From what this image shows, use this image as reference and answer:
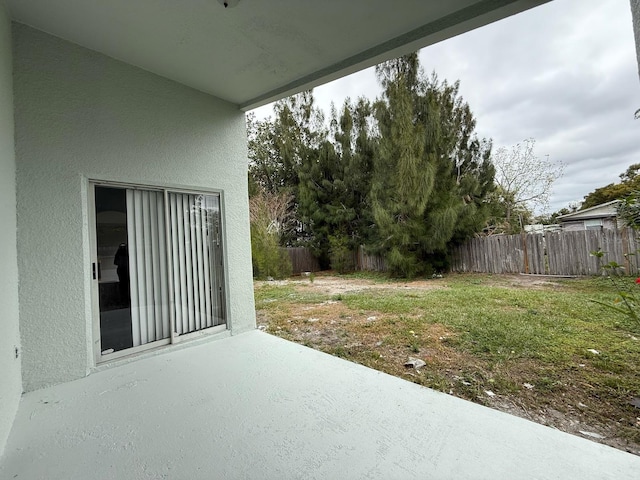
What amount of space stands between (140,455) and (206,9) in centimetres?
286

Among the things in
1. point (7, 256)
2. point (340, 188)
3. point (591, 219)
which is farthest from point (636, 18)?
point (340, 188)

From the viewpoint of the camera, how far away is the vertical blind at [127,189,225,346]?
2.89 m

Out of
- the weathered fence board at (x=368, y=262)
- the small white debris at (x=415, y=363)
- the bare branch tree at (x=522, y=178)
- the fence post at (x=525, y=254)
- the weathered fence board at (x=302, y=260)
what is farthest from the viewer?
the weathered fence board at (x=302, y=260)

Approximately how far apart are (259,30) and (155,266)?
248 cm

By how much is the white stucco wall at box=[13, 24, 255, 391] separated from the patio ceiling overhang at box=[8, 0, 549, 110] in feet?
0.72

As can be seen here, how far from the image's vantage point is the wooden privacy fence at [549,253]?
584 cm

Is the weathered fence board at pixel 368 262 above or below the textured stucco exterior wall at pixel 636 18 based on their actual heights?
below

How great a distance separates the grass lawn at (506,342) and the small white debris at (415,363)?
0.20ft

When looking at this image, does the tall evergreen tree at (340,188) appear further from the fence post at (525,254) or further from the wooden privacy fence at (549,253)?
the fence post at (525,254)

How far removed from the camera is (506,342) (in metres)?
3.28

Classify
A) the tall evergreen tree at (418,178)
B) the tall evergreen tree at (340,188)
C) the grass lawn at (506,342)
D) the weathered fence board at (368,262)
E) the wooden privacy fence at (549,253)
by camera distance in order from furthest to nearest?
the tall evergreen tree at (340,188) → the weathered fence board at (368,262) → the tall evergreen tree at (418,178) → the wooden privacy fence at (549,253) → the grass lawn at (506,342)

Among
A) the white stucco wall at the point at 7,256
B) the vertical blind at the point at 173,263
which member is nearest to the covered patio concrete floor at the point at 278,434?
the white stucco wall at the point at 7,256

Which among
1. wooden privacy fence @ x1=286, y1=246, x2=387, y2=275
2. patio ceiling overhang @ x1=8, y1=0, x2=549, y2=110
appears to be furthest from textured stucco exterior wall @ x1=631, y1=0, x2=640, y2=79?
wooden privacy fence @ x1=286, y1=246, x2=387, y2=275

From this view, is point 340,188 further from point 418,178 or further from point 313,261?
point 418,178
